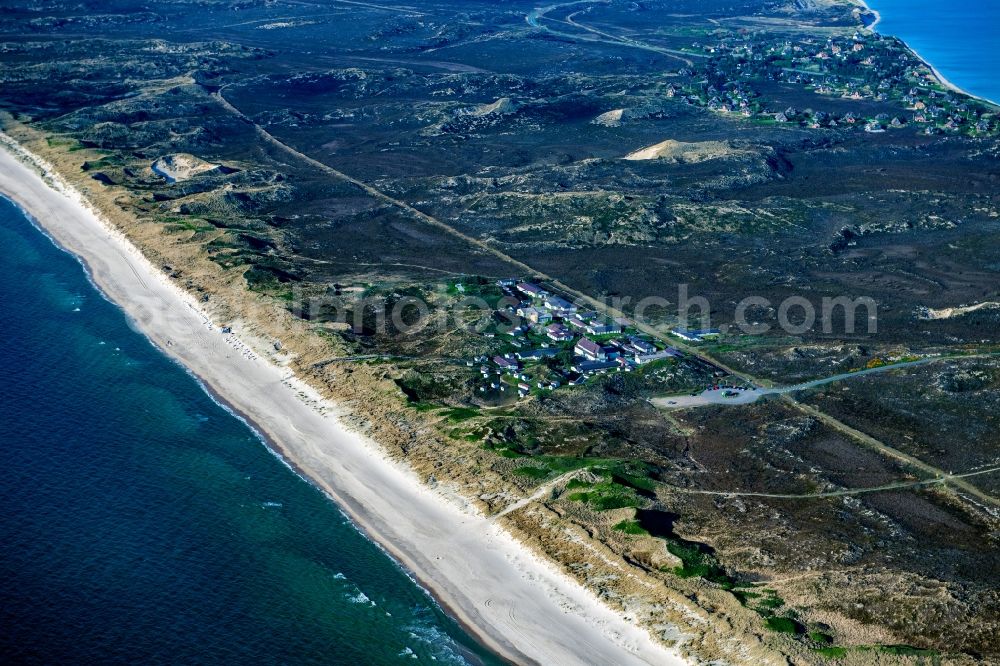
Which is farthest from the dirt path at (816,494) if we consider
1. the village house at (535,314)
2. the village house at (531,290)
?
the village house at (531,290)

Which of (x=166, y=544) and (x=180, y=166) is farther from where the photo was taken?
(x=180, y=166)

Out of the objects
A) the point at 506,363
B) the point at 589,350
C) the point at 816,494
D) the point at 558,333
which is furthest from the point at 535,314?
the point at 816,494

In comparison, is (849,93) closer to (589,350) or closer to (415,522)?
(589,350)

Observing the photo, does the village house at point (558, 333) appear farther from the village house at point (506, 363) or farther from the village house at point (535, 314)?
the village house at point (506, 363)

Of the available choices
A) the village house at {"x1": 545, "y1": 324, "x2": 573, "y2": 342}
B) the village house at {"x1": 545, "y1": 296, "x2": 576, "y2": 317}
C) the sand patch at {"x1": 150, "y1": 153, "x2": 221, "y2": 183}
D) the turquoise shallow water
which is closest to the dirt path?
the turquoise shallow water

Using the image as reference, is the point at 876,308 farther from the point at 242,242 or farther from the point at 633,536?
the point at 242,242

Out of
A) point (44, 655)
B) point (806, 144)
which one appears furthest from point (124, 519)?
point (806, 144)
